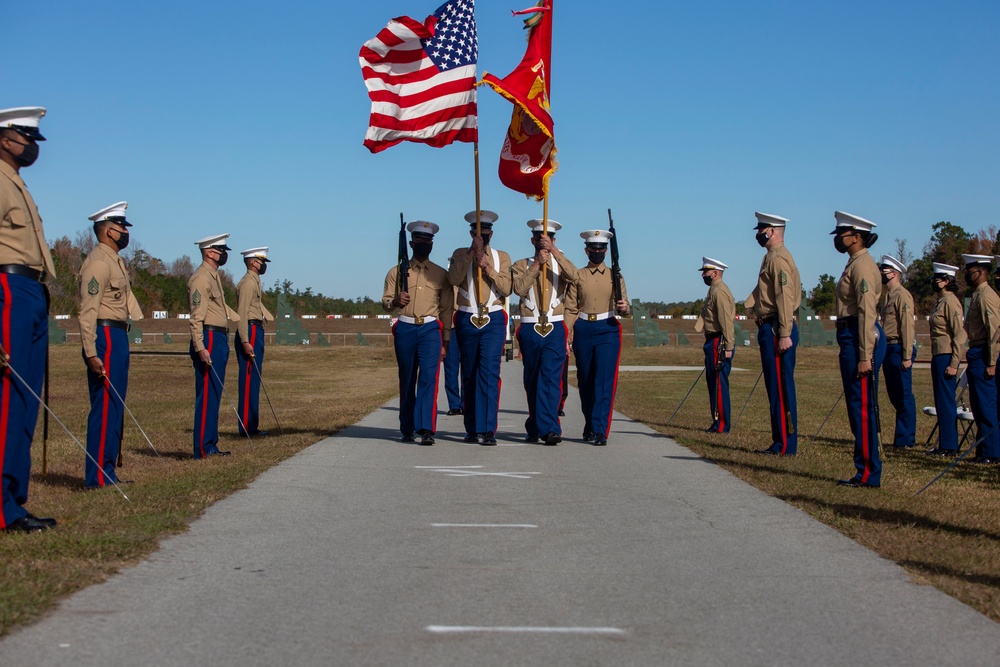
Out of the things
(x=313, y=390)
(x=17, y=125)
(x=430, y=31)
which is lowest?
(x=313, y=390)

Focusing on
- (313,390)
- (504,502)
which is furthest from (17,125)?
(313,390)

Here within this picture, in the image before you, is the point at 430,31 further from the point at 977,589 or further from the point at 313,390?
the point at 313,390

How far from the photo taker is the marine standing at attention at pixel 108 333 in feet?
29.5

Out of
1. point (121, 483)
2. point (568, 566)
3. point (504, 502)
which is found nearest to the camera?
point (568, 566)

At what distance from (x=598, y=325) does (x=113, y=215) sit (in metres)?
5.69

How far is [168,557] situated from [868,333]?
5.89 meters

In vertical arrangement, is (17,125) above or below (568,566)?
above

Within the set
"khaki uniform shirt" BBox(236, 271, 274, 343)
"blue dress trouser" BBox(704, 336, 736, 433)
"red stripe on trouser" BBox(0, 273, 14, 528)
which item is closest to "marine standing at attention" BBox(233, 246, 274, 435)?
"khaki uniform shirt" BBox(236, 271, 274, 343)

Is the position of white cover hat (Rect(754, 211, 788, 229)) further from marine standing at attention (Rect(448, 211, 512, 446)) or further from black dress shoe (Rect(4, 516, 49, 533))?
black dress shoe (Rect(4, 516, 49, 533))

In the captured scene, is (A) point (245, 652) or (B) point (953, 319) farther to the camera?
(B) point (953, 319)

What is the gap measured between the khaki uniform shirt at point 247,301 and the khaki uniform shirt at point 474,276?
267 centimetres

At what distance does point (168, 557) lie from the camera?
5938mm

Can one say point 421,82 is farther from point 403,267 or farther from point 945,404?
point 945,404

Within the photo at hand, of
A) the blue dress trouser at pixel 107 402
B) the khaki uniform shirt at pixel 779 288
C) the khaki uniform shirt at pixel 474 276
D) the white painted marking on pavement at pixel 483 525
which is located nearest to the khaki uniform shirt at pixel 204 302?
the blue dress trouser at pixel 107 402
